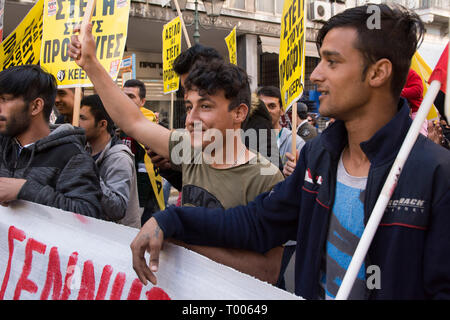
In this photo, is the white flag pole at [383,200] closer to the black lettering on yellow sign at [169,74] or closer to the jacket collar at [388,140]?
the jacket collar at [388,140]

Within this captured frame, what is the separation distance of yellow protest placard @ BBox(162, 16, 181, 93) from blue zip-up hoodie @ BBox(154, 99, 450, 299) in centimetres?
508

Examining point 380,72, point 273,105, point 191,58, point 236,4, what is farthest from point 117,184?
point 236,4

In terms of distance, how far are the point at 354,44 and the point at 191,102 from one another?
0.81 metres

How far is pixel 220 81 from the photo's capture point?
1907mm

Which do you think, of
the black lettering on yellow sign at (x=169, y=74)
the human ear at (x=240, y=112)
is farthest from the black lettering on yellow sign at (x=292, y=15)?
the black lettering on yellow sign at (x=169, y=74)

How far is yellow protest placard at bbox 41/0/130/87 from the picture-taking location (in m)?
2.89

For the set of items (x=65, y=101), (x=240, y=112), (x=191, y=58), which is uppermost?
A: (x=191, y=58)

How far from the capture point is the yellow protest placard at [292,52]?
3119 mm

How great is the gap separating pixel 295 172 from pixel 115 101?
95 cm

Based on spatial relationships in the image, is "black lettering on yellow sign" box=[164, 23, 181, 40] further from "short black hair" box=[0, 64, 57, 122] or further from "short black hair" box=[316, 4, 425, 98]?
"short black hair" box=[316, 4, 425, 98]

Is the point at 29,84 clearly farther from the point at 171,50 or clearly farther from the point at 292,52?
the point at 171,50

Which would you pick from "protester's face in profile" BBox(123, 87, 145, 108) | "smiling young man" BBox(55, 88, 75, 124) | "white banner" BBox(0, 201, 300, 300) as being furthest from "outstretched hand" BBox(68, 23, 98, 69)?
"protester's face in profile" BBox(123, 87, 145, 108)

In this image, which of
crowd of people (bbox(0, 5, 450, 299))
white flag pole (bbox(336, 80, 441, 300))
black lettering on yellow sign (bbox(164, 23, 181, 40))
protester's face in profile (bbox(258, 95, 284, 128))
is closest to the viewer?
white flag pole (bbox(336, 80, 441, 300))

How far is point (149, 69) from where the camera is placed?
1439cm
